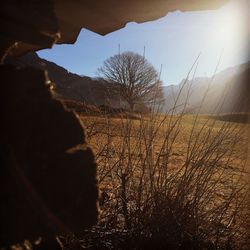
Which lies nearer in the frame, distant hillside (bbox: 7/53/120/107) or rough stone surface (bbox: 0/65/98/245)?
rough stone surface (bbox: 0/65/98/245)

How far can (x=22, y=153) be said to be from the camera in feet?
4.86

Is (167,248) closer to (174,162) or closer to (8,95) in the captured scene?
(8,95)

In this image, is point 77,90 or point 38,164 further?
point 77,90

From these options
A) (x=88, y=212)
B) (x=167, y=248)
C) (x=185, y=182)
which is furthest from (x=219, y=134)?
(x=88, y=212)

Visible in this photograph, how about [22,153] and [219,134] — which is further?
[219,134]

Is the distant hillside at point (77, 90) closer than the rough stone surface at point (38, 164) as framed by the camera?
No

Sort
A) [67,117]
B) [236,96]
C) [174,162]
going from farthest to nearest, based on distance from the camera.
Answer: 1. [174,162]
2. [236,96]
3. [67,117]

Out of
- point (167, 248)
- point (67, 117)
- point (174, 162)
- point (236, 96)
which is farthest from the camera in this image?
point (174, 162)

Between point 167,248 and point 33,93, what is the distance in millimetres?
1703

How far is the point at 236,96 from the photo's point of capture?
342 centimetres

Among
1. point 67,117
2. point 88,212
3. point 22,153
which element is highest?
point 67,117

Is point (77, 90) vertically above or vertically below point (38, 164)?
above

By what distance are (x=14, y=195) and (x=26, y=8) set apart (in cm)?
76

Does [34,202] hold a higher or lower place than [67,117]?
lower
